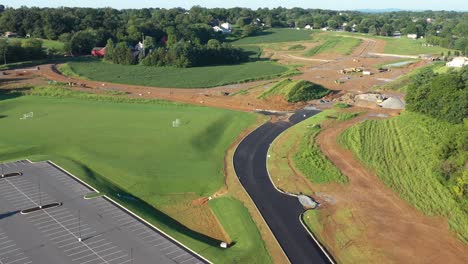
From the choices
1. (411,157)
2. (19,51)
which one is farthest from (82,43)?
(411,157)

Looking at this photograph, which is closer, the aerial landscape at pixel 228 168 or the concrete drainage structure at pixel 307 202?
the aerial landscape at pixel 228 168

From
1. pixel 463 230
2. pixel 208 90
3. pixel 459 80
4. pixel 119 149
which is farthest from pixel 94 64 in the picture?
pixel 463 230

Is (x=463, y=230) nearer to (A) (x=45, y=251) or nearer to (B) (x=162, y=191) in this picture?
(B) (x=162, y=191)

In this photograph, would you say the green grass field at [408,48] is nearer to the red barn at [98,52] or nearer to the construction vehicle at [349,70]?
the construction vehicle at [349,70]

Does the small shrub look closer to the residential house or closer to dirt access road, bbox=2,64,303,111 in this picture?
dirt access road, bbox=2,64,303,111

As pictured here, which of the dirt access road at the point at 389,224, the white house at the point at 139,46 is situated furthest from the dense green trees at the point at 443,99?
the white house at the point at 139,46

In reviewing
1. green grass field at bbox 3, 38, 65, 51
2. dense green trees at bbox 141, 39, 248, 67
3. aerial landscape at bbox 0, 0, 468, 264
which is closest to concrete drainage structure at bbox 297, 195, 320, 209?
aerial landscape at bbox 0, 0, 468, 264
